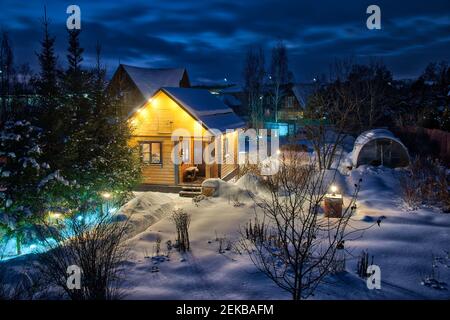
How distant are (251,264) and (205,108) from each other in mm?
13497

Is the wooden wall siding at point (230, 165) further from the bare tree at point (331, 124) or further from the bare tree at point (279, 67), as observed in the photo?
the bare tree at point (279, 67)

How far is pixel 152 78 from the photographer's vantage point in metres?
37.9

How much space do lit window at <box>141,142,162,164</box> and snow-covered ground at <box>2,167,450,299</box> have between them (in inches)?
200

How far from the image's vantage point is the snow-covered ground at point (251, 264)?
6.64 meters

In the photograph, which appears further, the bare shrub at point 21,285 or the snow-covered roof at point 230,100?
the snow-covered roof at point 230,100

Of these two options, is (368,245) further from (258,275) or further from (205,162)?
(205,162)

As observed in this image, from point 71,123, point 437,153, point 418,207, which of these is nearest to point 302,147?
point 437,153

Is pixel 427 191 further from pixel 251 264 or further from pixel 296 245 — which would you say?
pixel 251 264

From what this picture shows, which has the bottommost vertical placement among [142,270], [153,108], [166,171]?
[142,270]

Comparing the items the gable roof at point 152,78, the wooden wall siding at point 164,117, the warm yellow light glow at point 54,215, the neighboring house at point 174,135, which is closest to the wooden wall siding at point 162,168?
the neighboring house at point 174,135

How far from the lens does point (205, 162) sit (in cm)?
1938

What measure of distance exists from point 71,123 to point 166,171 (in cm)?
741

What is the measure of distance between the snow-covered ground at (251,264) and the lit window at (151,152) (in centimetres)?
648
